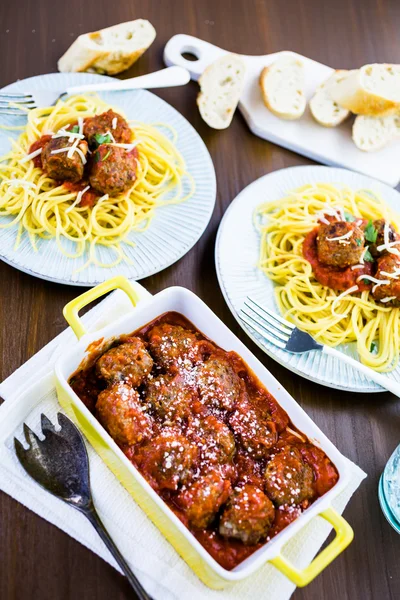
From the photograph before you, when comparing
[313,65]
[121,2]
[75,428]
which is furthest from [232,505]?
[121,2]

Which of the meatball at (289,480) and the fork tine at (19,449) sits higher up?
the fork tine at (19,449)

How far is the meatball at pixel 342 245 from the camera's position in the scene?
291cm

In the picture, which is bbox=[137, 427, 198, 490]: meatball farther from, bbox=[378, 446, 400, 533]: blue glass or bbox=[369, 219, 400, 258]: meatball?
bbox=[369, 219, 400, 258]: meatball

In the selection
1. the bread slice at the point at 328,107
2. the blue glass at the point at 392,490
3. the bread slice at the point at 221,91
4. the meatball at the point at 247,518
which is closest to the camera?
the meatball at the point at 247,518

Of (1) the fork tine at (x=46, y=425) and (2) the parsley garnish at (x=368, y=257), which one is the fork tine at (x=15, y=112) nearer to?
(1) the fork tine at (x=46, y=425)

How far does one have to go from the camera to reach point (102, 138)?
3.01 m

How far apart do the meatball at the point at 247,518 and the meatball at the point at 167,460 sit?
19 cm

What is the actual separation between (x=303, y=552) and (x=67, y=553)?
893 mm

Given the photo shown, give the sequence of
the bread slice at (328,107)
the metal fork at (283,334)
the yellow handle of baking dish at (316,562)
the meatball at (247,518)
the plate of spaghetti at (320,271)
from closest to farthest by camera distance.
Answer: the yellow handle of baking dish at (316,562)
the meatball at (247,518)
the metal fork at (283,334)
the plate of spaghetti at (320,271)
the bread slice at (328,107)

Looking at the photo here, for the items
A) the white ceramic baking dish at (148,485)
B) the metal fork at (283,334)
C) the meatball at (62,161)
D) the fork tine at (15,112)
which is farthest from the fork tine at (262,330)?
the fork tine at (15,112)

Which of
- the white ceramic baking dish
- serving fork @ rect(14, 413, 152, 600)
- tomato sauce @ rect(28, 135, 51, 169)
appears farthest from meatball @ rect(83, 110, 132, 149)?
serving fork @ rect(14, 413, 152, 600)

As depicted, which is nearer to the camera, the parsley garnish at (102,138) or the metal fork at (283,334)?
the metal fork at (283,334)

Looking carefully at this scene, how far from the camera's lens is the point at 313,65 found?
4043 millimetres

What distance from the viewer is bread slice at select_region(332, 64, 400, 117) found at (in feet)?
12.1
